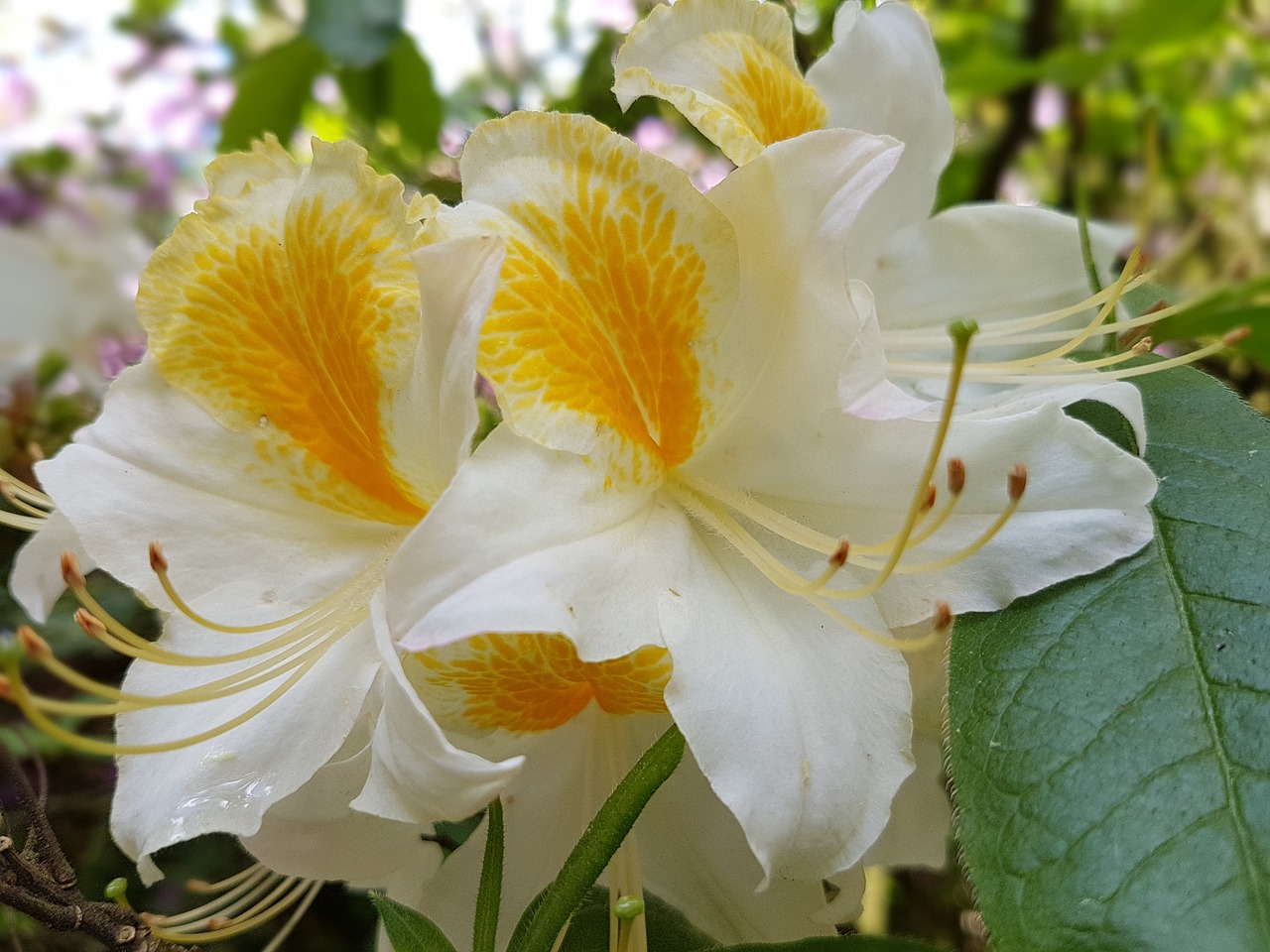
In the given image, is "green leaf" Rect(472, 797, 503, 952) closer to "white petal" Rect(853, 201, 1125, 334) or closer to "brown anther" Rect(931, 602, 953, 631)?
"brown anther" Rect(931, 602, 953, 631)

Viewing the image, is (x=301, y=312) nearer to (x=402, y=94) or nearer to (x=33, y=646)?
(x=33, y=646)

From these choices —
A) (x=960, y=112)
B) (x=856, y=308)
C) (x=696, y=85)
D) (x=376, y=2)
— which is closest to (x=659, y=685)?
(x=856, y=308)

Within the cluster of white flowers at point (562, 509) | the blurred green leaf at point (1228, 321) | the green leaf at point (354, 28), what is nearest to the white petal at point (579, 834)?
the cluster of white flowers at point (562, 509)

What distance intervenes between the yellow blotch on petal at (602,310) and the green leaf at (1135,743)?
197 millimetres

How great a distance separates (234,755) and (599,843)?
0.19 meters

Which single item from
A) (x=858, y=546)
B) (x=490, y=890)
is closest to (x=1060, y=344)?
(x=858, y=546)

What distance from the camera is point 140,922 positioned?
531 mm

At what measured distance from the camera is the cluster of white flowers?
0.48m

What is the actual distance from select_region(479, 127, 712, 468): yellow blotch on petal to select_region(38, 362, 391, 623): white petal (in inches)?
6.5

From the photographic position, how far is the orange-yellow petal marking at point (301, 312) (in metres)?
0.54

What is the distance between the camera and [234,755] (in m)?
0.55

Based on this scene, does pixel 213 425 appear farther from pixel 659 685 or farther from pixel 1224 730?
pixel 1224 730

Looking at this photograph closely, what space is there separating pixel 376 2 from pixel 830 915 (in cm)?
107

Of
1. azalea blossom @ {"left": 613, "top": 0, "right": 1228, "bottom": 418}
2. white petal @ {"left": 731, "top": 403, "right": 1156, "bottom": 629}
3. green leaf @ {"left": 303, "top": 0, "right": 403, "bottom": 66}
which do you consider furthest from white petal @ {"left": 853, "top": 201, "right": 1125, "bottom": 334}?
green leaf @ {"left": 303, "top": 0, "right": 403, "bottom": 66}
